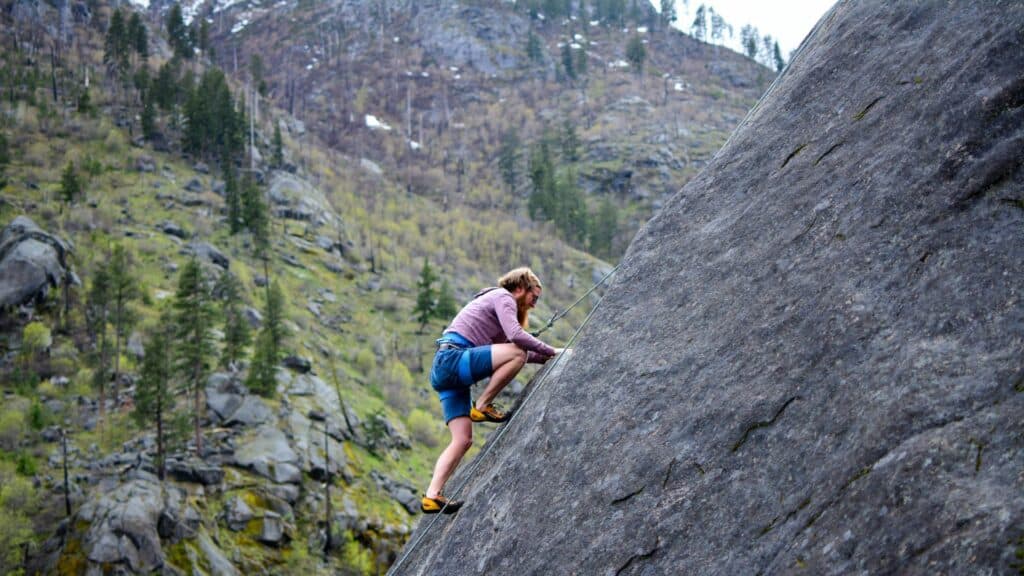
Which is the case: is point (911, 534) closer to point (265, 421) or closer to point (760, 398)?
point (760, 398)

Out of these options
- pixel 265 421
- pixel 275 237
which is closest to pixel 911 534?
pixel 265 421

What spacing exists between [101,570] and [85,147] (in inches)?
2284

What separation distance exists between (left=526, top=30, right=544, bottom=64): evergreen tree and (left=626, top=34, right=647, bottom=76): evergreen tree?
19.0 meters

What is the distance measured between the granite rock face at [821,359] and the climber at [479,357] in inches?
15.8

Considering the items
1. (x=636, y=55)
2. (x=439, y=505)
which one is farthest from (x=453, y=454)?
(x=636, y=55)

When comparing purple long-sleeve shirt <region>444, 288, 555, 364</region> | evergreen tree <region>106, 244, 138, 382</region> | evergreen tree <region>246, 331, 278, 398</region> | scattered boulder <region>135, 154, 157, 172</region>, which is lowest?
evergreen tree <region>246, 331, 278, 398</region>

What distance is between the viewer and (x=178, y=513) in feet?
112

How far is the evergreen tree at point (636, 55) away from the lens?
490 feet

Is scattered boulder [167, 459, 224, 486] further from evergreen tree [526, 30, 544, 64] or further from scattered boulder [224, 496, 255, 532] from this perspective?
evergreen tree [526, 30, 544, 64]

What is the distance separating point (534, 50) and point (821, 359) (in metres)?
160

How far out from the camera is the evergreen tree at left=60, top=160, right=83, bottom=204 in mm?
62094

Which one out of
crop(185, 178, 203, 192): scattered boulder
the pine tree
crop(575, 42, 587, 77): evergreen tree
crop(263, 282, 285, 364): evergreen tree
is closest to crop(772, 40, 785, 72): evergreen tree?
crop(575, 42, 587, 77): evergreen tree

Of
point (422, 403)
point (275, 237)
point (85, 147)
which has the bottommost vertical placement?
point (422, 403)

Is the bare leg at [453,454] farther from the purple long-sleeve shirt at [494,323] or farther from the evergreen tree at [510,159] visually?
the evergreen tree at [510,159]
